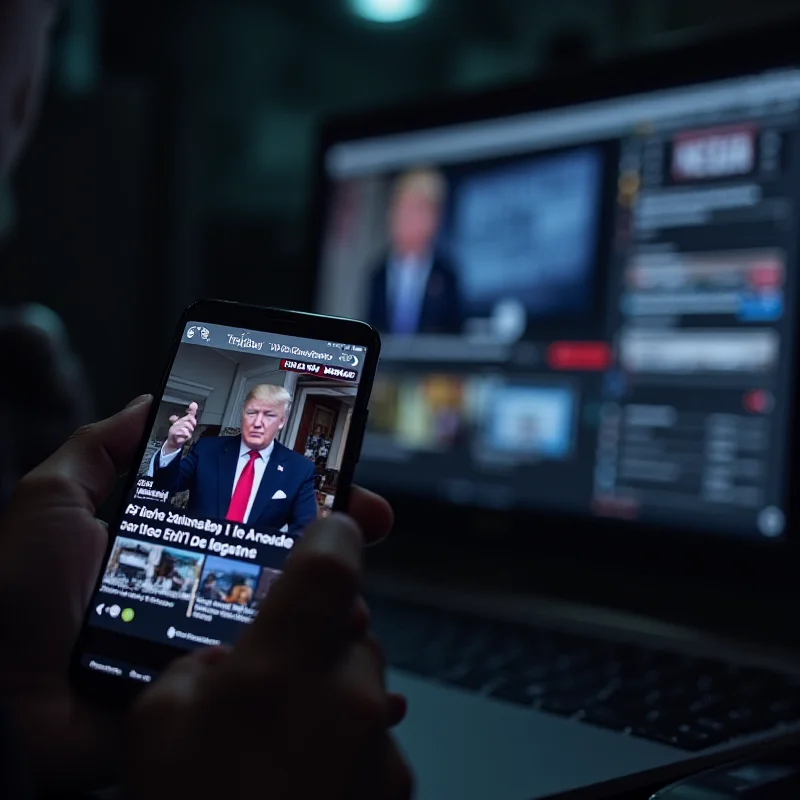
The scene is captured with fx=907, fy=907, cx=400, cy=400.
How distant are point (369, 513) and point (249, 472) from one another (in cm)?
5

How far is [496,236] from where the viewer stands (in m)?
0.80

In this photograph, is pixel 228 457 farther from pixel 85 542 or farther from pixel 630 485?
pixel 630 485

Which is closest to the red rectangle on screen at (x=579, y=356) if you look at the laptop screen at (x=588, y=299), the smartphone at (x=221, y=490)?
the laptop screen at (x=588, y=299)

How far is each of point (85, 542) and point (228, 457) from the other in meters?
0.07

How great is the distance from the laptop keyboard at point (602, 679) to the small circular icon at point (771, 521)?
0.14m

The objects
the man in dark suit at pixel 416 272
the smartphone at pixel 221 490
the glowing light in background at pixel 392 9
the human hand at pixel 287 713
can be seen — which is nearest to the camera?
the human hand at pixel 287 713

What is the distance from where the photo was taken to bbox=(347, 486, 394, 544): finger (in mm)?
371

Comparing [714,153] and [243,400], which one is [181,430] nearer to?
[243,400]

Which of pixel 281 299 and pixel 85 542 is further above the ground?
pixel 281 299

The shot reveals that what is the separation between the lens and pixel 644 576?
78cm

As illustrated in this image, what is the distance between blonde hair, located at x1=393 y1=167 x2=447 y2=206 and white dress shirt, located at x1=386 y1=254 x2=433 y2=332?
0.19 ft

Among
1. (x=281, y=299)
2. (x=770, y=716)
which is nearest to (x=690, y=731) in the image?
(x=770, y=716)

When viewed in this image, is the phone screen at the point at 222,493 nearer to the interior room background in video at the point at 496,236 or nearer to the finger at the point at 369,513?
the finger at the point at 369,513

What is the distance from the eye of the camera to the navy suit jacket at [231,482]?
0.36m
